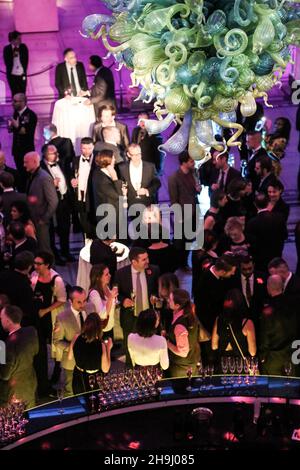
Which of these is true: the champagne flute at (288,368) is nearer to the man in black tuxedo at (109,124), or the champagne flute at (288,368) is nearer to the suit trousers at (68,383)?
the suit trousers at (68,383)

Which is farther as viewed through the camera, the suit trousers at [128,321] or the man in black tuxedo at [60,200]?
the man in black tuxedo at [60,200]

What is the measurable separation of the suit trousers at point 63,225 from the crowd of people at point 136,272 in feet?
0.04

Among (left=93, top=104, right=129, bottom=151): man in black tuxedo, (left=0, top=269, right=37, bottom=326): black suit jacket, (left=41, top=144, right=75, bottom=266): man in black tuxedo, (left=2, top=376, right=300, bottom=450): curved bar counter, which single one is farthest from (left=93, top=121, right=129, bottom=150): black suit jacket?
(left=2, top=376, right=300, bottom=450): curved bar counter

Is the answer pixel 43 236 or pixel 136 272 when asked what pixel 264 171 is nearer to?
pixel 136 272

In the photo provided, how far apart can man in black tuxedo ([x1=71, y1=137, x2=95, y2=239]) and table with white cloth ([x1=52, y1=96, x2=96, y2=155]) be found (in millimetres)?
1656

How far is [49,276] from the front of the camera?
27.5ft

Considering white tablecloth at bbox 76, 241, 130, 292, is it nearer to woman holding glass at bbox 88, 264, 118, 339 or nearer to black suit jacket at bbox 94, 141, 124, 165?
woman holding glass at bbox 88, 264, 118, 339

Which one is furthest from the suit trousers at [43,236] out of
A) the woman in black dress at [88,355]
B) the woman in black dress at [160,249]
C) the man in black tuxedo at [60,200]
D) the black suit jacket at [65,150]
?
the woman in black dress at [88,355]

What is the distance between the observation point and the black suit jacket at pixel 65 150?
10.7 m

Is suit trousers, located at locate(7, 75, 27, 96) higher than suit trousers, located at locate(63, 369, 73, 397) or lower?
higher

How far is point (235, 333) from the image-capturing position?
7883mm

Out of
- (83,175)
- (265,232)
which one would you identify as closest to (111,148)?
(83,175)

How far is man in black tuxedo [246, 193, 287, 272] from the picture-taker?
29.8 ft
